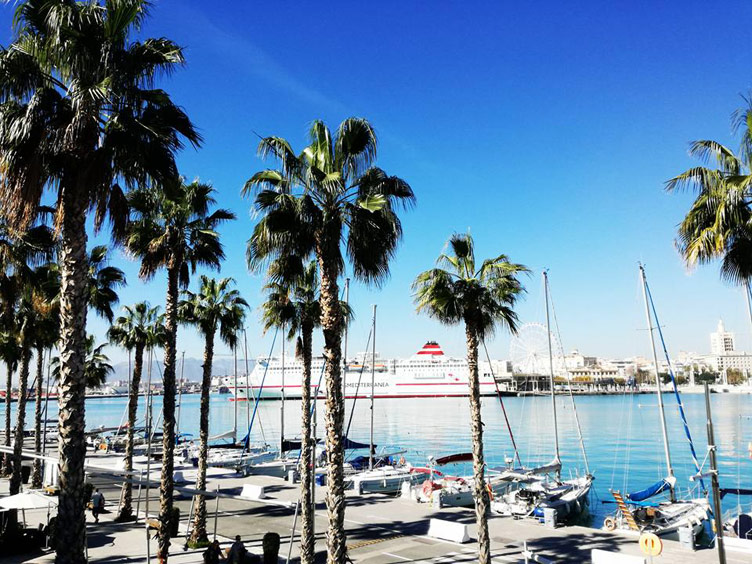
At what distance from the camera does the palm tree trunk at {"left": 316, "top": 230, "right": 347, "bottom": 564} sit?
1119 cm

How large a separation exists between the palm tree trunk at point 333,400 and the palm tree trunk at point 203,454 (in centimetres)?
717

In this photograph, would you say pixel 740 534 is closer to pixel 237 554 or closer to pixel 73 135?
pixel 237 554

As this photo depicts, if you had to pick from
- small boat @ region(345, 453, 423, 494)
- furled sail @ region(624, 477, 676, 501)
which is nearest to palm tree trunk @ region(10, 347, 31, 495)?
small boat @ region(345, 453, 423, 494)

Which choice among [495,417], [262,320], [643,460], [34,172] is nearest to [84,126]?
[34,172]

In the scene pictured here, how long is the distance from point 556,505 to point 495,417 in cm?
7766

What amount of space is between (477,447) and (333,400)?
5481 mm

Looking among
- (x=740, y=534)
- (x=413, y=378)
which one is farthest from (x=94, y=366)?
(x=413, y=378)

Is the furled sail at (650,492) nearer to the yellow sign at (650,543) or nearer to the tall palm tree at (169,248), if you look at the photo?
the yellow sign at (650,543)

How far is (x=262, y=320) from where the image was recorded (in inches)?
894

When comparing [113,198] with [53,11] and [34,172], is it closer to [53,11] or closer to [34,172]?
[34,172]

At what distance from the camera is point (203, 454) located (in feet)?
64.3

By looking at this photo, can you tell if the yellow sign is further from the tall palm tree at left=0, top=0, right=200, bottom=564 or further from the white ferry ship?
the white ferry ship

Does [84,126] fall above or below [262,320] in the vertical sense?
above

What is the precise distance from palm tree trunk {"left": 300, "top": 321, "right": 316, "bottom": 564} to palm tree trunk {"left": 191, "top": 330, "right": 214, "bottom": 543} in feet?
11.4
